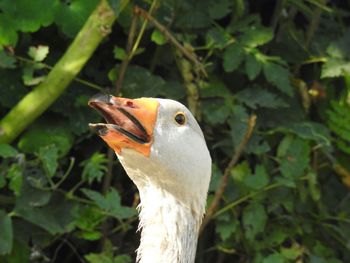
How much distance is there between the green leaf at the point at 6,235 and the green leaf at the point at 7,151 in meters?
0.24

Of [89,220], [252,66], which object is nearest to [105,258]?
[89,220]

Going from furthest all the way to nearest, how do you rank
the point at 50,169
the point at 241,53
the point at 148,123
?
the point at 241,53
the point at 50,169
the point at 148,123

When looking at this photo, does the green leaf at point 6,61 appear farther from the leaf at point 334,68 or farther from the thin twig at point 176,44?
the leaf at point 334,68

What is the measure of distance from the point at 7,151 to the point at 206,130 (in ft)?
3.17

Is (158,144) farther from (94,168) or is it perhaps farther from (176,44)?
(176,44)

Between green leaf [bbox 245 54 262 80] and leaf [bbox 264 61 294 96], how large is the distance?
0.04 m

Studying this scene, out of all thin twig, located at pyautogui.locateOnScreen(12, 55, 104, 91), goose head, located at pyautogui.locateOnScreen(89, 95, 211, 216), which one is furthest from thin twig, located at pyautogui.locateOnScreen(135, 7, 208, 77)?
goose head, located at pyautogui.locateOnScreen(89, 95, 211, 216)

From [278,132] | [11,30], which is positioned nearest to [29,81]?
[11,30]

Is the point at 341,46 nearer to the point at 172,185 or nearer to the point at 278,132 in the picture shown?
the point at 278,132

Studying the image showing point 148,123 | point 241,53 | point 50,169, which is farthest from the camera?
point 241,53

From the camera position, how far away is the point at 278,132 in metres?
5.12

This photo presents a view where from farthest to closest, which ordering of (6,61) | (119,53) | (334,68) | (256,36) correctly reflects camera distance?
(334,68) < (256,36) < (119,53) < (6,61)

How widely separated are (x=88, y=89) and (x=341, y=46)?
44.9 inches

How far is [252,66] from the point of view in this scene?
4848 millimetres
